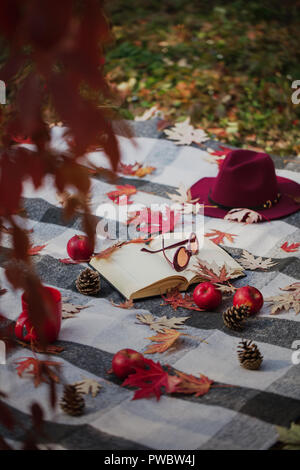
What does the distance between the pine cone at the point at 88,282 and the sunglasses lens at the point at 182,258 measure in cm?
28

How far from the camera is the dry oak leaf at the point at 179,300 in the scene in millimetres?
1729

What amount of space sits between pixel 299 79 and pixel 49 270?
2683 mm

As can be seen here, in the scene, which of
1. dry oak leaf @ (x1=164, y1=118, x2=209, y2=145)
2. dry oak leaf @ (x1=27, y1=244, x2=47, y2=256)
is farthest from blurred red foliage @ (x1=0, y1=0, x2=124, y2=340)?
→ dry oak leaf @ (x1=164, y1=118, x2=209, y2=145)

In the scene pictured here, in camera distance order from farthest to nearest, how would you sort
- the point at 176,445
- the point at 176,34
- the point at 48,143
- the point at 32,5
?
the point at 176,34 → the point at 176,445 → the point at 48,143 → the point at 32,5

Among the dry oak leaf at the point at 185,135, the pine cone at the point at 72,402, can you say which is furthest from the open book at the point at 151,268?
the dry oak leaf at the point at 185,135

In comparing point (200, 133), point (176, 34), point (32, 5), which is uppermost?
point (32, 5)

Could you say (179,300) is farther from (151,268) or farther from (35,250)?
(35,250)

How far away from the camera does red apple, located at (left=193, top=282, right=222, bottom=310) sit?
5.52 feet

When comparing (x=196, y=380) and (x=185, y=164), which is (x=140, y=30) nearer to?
(x=185, y=164)

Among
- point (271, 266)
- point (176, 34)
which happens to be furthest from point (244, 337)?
point (176, 34)

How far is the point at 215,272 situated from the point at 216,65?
8.66 feet

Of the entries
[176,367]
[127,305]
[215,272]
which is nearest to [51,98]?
[176,367]

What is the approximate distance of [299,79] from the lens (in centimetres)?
383

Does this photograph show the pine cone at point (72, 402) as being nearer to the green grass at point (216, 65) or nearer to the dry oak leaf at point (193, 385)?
the dry oak leaf at point (193, 385)
